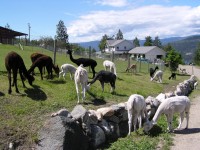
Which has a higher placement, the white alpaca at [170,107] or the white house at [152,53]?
the white house at [152,53]

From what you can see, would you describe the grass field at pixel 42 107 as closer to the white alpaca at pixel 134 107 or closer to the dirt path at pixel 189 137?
the dirt path at pixel 189 137

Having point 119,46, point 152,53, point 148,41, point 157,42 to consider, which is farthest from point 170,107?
point 157,42

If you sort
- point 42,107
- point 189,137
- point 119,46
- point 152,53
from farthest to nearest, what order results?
point 119,46 → point 152,53 → point 42,107 → point 189,137

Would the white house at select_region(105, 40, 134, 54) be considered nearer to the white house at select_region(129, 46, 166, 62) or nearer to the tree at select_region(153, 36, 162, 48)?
the white house at select_region(129, 46, 166, 62)

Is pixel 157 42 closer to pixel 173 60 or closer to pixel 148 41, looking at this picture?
pixel 148 41

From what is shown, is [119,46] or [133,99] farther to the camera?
[119,46]

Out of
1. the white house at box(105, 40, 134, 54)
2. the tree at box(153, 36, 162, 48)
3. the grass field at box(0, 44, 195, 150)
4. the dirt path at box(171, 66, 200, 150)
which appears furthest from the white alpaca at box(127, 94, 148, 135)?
the tree at box(153, 36, 162, 48)

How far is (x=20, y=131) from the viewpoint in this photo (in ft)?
33.4

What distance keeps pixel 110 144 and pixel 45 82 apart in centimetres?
676

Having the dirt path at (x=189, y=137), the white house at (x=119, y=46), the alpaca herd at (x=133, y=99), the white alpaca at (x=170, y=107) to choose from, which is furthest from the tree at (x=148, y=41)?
the white alpaca at (x=170, y=107)

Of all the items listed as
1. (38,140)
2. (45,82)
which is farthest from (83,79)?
(38,140)

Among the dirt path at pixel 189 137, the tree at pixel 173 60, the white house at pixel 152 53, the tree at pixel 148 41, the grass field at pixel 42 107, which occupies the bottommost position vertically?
the dirt path at pixel 189 137

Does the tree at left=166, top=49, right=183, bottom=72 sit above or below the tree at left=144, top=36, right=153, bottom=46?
below

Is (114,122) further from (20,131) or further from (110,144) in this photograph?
(20,131)
